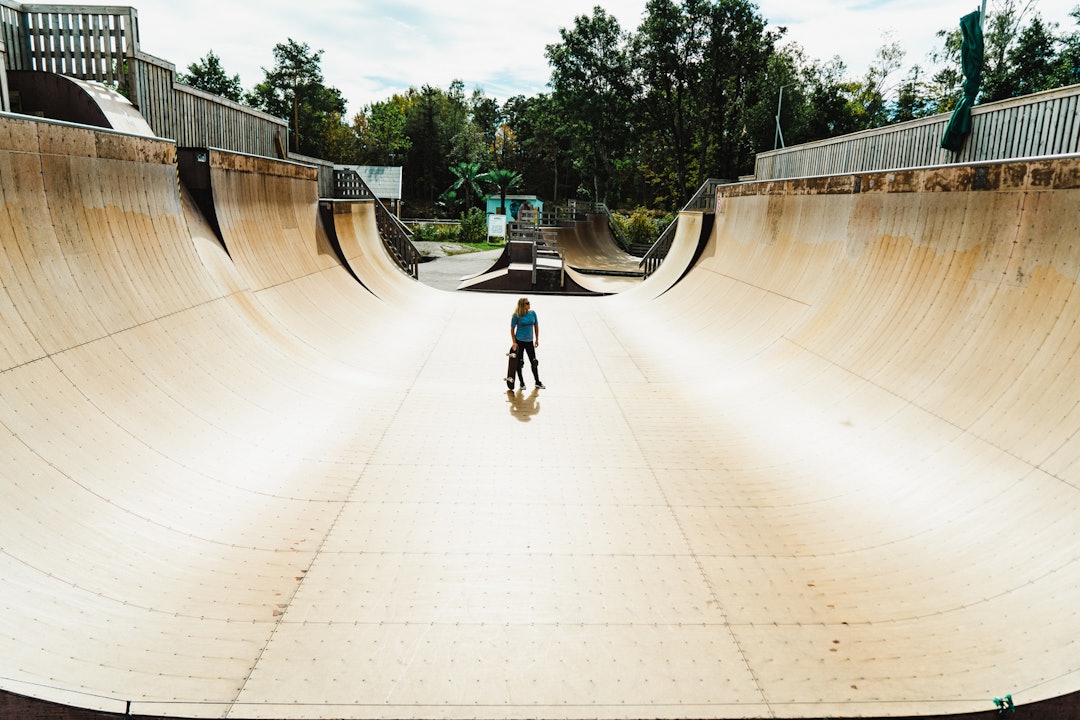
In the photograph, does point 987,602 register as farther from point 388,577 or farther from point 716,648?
point 388,577

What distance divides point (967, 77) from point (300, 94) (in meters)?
58.3

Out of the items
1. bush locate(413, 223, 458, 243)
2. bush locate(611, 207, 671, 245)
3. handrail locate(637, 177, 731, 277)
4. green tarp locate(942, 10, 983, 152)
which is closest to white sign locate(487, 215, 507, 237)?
bush locate(611, 207, 671, 245)

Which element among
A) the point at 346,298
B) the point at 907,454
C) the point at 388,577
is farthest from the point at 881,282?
the point at 346,298

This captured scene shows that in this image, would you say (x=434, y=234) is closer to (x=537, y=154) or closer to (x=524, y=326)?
(x=537, y=154)

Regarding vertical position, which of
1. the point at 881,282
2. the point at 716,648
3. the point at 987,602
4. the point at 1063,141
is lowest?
the point at 716,648

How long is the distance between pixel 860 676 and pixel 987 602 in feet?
3.40

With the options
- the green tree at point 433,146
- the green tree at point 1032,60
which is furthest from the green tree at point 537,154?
the green tree at point 1032,60

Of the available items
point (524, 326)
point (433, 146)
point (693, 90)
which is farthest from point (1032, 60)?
point (433, 146)

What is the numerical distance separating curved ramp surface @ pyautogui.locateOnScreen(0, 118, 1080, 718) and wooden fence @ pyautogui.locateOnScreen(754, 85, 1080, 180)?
5.61 ft

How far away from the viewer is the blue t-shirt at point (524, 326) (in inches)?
354

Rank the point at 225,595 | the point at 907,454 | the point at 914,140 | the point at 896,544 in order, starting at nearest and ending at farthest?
1. the point at 225,595
2. the point at 896,544
3. the point at 907,454
4. the point at 914,140

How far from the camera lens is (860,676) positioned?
3.73 metres

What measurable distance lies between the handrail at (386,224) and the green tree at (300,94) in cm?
3765

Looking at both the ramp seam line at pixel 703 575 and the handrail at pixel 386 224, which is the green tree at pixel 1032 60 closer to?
the handrail at pixel 386 224
